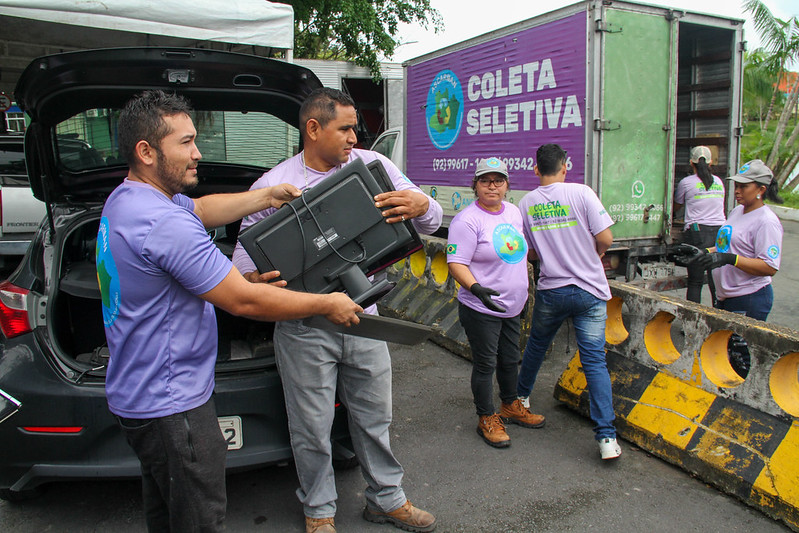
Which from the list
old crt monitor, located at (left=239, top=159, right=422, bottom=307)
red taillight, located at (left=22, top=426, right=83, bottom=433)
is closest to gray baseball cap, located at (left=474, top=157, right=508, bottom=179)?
old crt monitor, located at (left=239, top=159, right=422, bottom=307)

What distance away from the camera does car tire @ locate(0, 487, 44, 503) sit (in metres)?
2.99

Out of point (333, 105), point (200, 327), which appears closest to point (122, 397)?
point (200, 327)

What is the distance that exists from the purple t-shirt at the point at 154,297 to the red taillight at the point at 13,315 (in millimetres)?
1153

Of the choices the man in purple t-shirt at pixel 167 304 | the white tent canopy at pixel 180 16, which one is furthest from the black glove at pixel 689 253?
the white tent canopy at pixel 180 16

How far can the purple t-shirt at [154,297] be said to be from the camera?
1.88m

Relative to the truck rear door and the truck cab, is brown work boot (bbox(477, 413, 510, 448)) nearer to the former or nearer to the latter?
the truck rear door

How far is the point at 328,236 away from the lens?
252cm

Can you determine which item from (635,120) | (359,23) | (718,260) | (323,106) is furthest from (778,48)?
(323,106)

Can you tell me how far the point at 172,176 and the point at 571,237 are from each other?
2499mm

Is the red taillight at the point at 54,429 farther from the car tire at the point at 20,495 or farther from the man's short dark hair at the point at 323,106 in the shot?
the man's short dark hair at the point at 323,106

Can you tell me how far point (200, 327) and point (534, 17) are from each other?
5647mm

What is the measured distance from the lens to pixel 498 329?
12.3ft

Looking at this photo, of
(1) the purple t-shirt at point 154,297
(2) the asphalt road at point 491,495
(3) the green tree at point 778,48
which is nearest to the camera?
(1) the purple t-shirt at point 154,297

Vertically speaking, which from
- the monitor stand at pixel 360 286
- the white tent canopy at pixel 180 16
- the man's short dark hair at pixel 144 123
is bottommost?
the monitor stand at pixel 360 286
